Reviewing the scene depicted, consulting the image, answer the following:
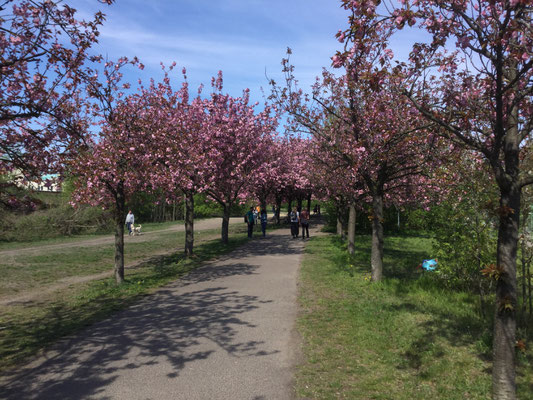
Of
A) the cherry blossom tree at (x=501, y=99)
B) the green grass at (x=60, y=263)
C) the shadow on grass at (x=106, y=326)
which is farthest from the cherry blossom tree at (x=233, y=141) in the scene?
the cherry blossom tree at (x=501, y=99)

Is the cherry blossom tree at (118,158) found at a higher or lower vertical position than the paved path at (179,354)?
higher

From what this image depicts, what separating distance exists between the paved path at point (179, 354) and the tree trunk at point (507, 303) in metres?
2.23

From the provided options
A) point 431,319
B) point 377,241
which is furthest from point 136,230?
point 431,319

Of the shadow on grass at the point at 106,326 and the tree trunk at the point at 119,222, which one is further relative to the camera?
the tree trunk at the point at 119,222

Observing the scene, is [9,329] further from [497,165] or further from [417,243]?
[417,243]

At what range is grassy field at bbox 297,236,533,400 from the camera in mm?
4449

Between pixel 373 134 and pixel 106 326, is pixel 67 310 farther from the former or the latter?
pixel 373 134

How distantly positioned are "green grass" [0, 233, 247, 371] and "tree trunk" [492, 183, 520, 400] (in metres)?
6.01

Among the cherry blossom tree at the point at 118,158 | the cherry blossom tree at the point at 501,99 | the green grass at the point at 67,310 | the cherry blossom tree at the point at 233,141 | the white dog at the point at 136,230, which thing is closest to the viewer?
the cherry blossom tree at the point at 501,99

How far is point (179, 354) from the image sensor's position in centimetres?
549

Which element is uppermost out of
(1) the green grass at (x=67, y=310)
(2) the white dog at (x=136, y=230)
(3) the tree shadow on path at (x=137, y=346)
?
(2) the white dog at (x=136, y=230)

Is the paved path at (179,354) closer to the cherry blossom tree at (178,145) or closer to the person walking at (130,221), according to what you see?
the cherry blossom tree at (178,145)

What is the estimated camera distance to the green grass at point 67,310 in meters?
6.12

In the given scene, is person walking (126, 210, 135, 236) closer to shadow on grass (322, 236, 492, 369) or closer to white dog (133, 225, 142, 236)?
white dog (133, 225, 142, 236)
